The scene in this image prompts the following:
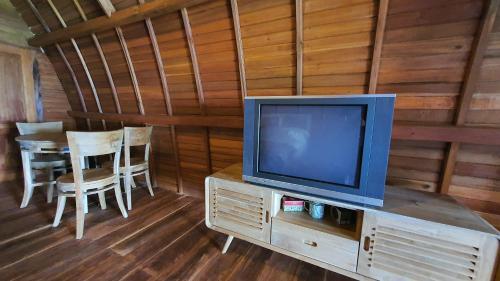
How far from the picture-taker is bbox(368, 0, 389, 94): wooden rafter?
1.48m

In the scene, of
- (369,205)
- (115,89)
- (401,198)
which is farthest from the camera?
(115,89)

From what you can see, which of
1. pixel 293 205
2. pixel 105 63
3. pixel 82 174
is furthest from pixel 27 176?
pixel 293 205

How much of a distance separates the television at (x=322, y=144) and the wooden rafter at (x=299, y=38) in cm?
56

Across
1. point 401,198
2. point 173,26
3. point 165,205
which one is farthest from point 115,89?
point 401,198

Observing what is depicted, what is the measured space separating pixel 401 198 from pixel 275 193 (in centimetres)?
85

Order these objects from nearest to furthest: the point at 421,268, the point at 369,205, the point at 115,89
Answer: the point at 421,268 → the point at 369,205 → the point at 115,89

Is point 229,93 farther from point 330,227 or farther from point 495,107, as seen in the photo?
point 495,107

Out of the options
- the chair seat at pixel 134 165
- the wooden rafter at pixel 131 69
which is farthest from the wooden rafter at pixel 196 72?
the wooden rafter at pixel 131 69

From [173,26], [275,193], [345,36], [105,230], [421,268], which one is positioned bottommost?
[105,230]

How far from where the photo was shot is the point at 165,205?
2.67 meters

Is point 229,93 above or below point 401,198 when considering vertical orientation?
above

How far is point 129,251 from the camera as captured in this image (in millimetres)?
1797

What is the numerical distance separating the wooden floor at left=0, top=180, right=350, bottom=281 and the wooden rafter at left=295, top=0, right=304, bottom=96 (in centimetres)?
156

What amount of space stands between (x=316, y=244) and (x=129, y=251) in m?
1.57
